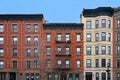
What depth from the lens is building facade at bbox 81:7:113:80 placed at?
81.9 m

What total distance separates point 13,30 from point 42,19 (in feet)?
21.9

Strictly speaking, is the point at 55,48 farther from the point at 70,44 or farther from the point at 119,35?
the point at 119,35

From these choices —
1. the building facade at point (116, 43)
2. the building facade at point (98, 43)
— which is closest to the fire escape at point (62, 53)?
the building facade at point (98, 43)

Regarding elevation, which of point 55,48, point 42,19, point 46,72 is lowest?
point 46,72

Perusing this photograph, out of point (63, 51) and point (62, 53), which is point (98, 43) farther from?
point (62, 53)

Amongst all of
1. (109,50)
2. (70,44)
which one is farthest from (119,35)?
(70,44)

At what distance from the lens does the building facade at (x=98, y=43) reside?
8194cm

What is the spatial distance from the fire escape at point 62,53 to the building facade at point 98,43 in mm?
3837

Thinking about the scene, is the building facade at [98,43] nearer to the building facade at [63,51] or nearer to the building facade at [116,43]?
the building facade at [116,43]

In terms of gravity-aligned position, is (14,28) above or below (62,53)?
above

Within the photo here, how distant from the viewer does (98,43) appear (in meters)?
82.5

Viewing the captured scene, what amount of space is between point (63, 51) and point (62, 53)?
0.50 metres

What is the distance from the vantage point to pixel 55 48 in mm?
83125

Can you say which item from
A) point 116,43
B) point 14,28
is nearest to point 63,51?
point 116,43
